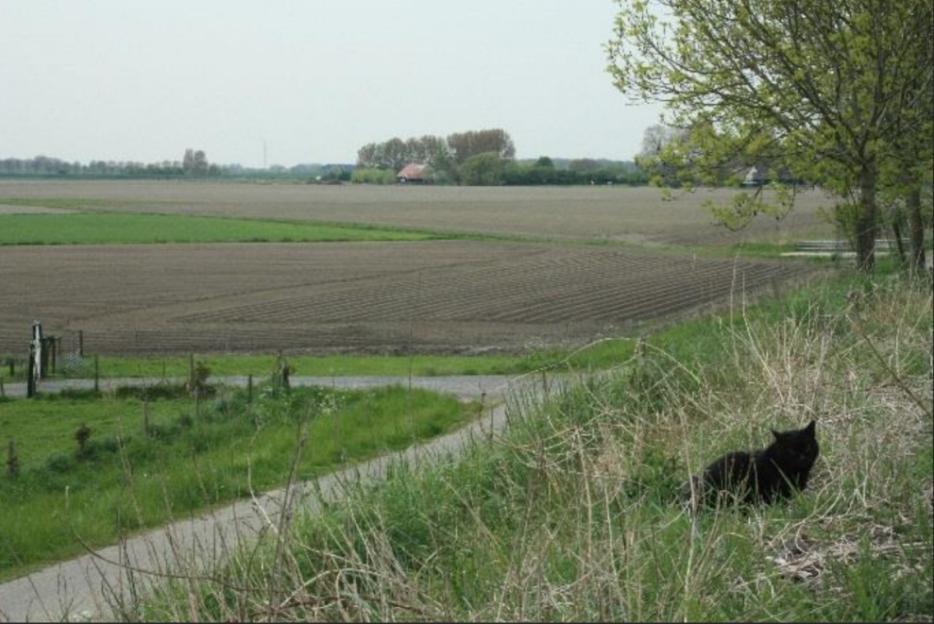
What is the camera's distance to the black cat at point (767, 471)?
27.2 ft

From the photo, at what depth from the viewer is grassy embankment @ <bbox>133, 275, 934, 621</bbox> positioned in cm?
616

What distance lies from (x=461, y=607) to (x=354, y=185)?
16961 cm

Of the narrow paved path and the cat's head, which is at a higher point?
the cat's head

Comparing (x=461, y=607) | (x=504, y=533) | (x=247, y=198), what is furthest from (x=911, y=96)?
(x=247, y=198)

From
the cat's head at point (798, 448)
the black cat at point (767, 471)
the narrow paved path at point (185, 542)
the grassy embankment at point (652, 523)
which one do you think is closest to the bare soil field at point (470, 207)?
the narrow paved path at point (185, 542)

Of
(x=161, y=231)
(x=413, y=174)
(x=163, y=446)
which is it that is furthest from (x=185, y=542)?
(x=413, y=174)

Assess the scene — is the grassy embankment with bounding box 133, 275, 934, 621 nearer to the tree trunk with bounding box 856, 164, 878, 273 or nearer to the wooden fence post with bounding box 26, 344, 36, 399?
the tree trunk with bounding box 856, 164, 878, 273

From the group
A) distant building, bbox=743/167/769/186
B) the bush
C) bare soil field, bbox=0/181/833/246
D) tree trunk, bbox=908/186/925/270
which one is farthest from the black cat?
bare soil field, bbox=0/181/833/246

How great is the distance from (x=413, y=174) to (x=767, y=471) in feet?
535

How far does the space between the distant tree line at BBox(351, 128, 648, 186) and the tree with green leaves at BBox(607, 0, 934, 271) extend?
140047mm

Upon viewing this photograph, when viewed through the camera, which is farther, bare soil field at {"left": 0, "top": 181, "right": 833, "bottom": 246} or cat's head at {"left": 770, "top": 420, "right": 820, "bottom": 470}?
bare soil field at {"left": 0, "top": 181, "right": 833, "bottom": 246}

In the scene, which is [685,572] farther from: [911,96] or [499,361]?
[499,361]

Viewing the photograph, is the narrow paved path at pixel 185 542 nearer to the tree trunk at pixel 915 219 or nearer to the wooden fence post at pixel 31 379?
the wooden fence post at pixel 31 379

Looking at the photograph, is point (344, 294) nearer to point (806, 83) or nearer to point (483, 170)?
point (806, 83)
